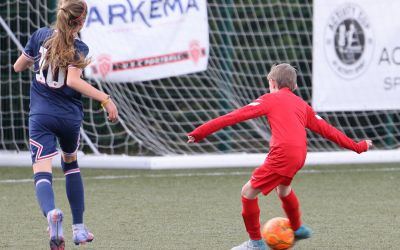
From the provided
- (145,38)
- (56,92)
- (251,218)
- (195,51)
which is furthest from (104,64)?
(251,218)

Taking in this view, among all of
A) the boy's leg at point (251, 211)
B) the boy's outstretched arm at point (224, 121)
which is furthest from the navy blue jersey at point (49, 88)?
the boy's leg at point (251, 211)

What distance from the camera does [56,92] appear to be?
16.7ft

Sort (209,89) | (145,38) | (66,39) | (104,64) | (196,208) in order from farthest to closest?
(209,89) < (145,38) < (104,64) < (196,208) < (66,39)

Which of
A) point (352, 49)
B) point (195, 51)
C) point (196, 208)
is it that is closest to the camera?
point (196, 208)

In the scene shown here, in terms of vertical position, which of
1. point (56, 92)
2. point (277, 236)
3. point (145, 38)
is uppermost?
point (56, 92)

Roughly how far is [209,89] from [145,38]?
1.03m

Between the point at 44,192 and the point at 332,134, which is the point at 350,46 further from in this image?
the point at 44,192

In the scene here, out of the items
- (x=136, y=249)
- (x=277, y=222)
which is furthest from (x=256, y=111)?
(x=136, y=249)

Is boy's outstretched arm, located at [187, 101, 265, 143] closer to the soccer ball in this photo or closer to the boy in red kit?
the boy in red kit

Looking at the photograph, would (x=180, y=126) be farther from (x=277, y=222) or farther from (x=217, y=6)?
(x=277, y=222)

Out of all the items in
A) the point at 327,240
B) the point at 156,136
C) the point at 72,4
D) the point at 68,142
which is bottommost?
the point at 156,136

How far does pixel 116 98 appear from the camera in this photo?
9.22 meters

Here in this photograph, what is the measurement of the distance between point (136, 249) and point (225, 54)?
461cm

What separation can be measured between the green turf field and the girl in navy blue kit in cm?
47
